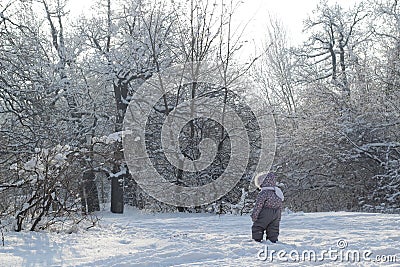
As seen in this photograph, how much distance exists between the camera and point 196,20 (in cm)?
1633

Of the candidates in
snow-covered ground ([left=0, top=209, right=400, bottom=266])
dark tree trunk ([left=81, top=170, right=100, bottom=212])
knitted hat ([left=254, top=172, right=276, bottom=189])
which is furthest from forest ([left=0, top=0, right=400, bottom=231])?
knitted hat ([left=254, top=172, right=276, bottom=189])

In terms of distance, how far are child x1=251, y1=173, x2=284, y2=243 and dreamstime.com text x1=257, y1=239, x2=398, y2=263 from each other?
77cm

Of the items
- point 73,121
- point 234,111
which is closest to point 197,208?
point 234,111

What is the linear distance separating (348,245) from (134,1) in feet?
46.4

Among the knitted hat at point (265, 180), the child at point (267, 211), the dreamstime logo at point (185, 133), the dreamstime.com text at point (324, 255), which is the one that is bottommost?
the dreamstime.com text at point (324, 255)

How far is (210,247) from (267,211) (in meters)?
1.18

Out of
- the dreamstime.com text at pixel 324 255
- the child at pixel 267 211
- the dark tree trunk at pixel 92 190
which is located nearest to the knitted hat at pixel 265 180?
the child at pixel 267 211

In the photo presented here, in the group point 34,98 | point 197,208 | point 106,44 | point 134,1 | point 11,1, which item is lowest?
point 197,208

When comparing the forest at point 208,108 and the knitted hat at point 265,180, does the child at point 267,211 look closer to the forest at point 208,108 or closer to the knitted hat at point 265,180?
the knitted hat at point 265,180

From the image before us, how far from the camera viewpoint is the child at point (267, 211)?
658cm

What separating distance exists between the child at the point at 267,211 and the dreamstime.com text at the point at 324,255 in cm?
77

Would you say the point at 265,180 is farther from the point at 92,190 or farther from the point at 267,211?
the point at 92,190

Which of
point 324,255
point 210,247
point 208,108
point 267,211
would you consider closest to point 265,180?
point 267,211

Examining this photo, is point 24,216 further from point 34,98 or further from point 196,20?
point 196,20
